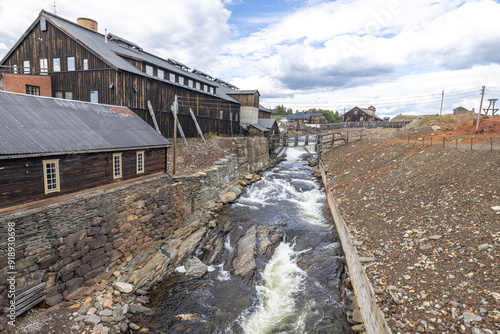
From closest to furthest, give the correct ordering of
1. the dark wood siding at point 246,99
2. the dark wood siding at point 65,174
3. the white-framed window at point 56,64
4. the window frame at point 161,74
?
the dark wood siding at point 65,174, the white-framed window at point 56,64, the window frame at point 161,74, the dark wood siding at point 246,99

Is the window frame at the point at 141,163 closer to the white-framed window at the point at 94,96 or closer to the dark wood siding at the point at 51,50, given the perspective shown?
the white-framed window at the point at 94,96

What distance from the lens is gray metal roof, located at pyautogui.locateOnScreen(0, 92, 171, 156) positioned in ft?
34.7

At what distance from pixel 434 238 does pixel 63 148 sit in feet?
52.7

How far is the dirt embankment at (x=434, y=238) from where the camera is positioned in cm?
672

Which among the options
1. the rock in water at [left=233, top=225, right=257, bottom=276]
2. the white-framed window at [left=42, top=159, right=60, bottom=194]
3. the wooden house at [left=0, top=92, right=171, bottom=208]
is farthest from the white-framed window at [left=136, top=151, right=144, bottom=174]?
the rock in water at [left=233, top=225, right=257, bottom=276]

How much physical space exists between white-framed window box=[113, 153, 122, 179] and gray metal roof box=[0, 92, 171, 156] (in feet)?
1.93

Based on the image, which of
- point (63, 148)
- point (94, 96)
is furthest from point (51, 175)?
point (94, 96)

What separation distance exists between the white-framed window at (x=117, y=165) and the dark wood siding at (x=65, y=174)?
0.72ft

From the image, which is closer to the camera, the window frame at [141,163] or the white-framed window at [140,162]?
the window frame at [141,163]

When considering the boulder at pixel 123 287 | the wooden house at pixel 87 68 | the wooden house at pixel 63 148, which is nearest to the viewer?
the wooden house at pixel 63 148

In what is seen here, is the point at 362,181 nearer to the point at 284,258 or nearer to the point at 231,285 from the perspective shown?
the point at 284,258

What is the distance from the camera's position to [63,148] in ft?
37.9

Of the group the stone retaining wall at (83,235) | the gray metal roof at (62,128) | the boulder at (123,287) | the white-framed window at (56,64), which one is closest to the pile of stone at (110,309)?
the boulder at (123,287)

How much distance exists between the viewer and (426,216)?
1127 centimetres
